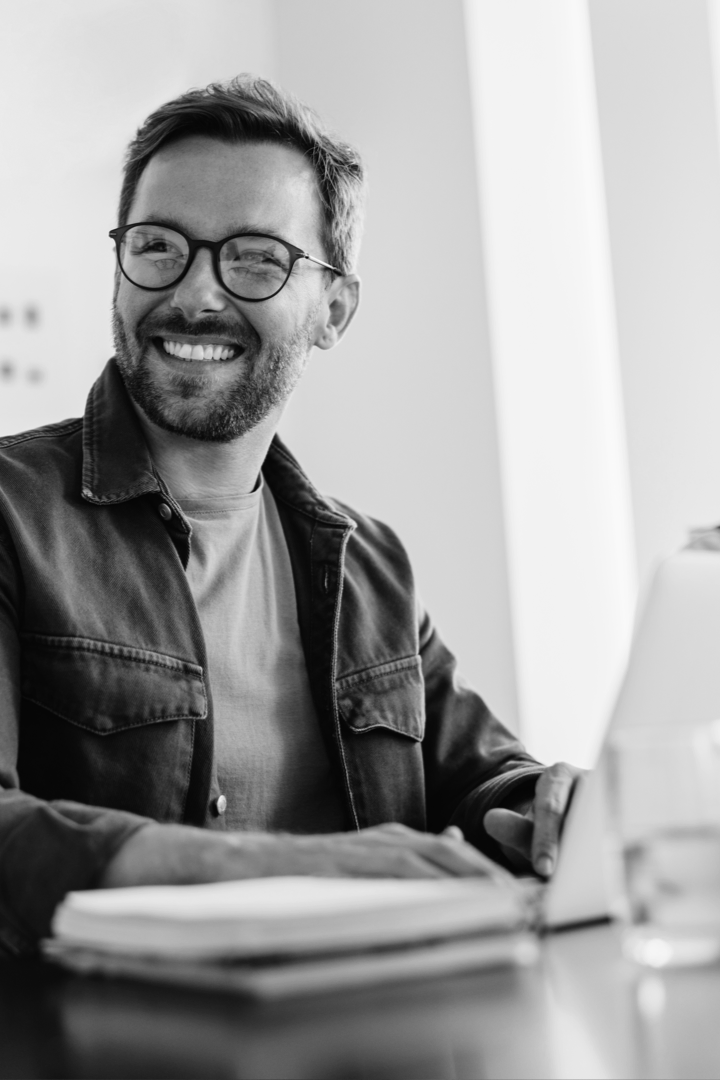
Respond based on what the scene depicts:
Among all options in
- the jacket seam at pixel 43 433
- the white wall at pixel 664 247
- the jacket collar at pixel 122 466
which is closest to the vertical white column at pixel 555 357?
the white wall at pixel 664 247

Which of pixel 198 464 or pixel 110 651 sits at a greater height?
pixel 198 464

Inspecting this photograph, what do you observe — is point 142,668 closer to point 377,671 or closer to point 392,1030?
point 377,671

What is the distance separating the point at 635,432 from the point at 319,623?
1.43 m

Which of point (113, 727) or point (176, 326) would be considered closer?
point (113, 727)

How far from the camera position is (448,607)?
10.0 ft

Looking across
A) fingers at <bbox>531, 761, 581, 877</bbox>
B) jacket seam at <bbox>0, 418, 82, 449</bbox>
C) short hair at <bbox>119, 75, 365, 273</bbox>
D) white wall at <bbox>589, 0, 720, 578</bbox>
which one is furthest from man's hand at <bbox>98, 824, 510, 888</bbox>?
white wall at <bbox>589, 0, 720, 578</bbox>

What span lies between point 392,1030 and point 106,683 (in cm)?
89

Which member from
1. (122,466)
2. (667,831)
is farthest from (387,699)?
(667,831)

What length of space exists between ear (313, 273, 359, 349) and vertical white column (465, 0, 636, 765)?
3.31 ft

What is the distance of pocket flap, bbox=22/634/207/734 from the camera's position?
4.42 feet

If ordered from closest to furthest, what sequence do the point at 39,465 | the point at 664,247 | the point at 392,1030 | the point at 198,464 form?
the point at 392,1030, the point at 39,465, the point at 198,464, the point at 664,247

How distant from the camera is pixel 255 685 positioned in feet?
5.13

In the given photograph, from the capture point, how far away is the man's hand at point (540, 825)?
3.56ft

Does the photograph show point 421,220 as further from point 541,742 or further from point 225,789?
point 225,789
